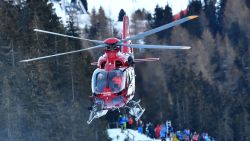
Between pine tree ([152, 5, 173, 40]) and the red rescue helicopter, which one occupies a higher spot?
pine tree ([152, 5, 173, 40])

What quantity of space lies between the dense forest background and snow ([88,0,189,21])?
2631 centimetres

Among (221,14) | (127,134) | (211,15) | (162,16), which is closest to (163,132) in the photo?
(127,134)

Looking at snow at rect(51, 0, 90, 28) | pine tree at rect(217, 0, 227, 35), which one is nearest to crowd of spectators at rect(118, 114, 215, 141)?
pine tree at rect(217, 0, 227, 35)

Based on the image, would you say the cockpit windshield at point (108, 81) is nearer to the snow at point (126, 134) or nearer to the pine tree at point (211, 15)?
the snow at point (126, 134)

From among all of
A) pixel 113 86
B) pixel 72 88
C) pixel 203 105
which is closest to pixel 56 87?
pixel 72 88

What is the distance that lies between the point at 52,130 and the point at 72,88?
Result: 334 cm

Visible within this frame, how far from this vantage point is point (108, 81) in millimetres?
26266

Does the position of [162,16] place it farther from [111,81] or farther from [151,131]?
[111,81]

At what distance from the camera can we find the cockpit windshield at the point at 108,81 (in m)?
26.2

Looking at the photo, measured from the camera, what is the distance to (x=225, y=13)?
82.4 m

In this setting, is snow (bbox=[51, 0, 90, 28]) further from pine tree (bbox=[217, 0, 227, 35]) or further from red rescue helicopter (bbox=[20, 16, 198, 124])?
red rescue helicopter (bbox=[20, 16, 198, 124])

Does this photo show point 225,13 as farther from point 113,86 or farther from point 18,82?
point 113,86

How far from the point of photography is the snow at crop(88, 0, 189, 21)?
87581 millimetres

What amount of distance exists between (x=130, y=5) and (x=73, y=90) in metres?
50.6
